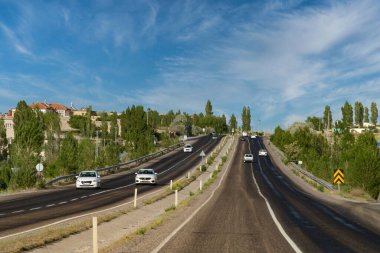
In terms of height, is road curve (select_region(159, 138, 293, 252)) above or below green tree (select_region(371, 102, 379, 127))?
below

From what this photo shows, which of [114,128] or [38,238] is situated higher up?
[114,128]

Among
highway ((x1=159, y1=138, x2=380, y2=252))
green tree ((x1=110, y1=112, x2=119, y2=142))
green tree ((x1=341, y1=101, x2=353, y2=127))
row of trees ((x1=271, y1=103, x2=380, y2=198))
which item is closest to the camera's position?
highway ((x1=159, y1=138, x2=380, y2=252))

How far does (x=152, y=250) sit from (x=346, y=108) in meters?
185

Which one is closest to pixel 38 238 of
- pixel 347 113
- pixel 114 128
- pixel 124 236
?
pixel 124 236

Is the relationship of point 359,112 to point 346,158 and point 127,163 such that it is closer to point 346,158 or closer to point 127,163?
point 346,158

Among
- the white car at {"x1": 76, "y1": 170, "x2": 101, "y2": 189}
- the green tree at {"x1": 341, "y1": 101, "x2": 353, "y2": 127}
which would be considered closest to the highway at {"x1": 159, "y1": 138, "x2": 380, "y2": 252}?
the white car at {"x1": 76, "y1": 170, "x2": 101, "y2": 189}

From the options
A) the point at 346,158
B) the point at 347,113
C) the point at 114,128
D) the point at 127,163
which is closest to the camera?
the point at 127,163

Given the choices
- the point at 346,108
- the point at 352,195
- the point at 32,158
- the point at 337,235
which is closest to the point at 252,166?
the point at 352,195

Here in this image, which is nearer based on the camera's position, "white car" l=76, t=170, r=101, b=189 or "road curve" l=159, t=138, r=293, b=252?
"road curve" l=159, t=138, r=293, b=252

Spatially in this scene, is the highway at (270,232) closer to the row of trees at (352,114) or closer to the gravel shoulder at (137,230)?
the gravel shoulder at (137,230)

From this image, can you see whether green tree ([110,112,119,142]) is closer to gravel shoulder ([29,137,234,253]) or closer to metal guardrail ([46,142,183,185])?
metal guardrail ([46,142,183,185])

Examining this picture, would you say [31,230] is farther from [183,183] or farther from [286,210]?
[183,183]

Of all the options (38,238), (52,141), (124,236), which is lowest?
(124,236)

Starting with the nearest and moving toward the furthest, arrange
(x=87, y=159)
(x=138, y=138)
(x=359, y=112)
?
1. (x=87, y=159)
2. (x=138, y=138)
3. (x=359, y=112)
